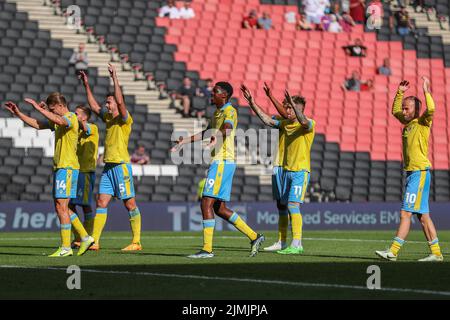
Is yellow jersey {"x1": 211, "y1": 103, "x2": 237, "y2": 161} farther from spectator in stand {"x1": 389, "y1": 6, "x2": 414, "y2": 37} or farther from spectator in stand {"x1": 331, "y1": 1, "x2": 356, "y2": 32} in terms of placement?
spectator in stand {"x1": 389, "y1": 6, "x2": 414, "y2": 37}

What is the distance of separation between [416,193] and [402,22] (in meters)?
24.8

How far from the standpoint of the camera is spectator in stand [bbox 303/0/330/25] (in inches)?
1443

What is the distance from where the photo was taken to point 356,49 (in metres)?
35.6

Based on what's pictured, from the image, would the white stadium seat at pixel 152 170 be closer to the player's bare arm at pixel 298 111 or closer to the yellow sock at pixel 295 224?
the yellow sock at pixel 295 224

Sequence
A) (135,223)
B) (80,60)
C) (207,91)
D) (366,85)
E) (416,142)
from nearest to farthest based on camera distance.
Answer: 1. (416,142)
2. (135,223)
3. (80,60)
4. (207,91)
5. (366,85)

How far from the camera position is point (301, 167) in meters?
15.9

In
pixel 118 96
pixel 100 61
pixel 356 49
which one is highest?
pixel 356 49

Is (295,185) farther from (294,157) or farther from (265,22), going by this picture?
(265,22)

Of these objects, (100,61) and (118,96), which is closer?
(118,96)

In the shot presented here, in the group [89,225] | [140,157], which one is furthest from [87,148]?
[140,157]

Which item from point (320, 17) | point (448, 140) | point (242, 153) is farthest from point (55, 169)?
point (320, 17)

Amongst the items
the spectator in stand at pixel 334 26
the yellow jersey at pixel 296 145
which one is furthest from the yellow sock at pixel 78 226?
the spectator in stand at pixel 334 26

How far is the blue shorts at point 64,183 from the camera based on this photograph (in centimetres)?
1459

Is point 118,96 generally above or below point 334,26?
below
